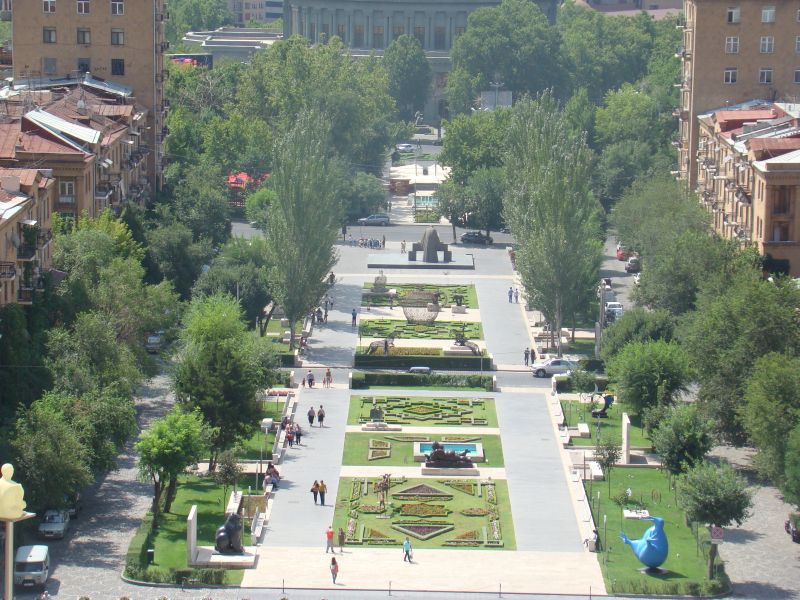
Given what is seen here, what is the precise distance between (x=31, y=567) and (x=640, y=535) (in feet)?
74.6

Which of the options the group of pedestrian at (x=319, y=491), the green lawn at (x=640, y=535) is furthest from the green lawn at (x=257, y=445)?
the green lawn at (x=640, y=535)

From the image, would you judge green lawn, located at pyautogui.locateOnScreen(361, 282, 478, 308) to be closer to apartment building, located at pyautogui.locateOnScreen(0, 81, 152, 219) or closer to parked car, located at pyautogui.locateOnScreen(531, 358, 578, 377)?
apartment building, located at pyautogui.locateOnScreen(0, 81, 152, 219)

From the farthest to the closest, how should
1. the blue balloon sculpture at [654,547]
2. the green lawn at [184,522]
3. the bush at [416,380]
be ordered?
1. the bush at [416,380]
2. the green lawn at [184,522]
3. the blue balloon sculpture at [654,547]

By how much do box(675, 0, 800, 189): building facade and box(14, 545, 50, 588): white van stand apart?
245ft

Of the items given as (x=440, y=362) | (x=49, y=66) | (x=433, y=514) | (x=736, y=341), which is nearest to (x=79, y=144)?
(x=440, y=362)

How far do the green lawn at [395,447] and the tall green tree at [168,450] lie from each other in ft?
36.0

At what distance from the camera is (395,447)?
274ft

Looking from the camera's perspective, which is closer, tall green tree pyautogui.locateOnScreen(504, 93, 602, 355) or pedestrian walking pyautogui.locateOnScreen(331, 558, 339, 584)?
pedestrian walking pyautogui.locateOnScreen(331, 558, 339, 584)

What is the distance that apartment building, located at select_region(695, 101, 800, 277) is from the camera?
100m

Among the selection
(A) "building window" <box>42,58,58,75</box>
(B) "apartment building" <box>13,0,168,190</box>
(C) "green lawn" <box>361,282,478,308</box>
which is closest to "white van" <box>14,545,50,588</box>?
(C) "green lawn" <box>361,282,478,308</box>

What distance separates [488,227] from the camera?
13812cm

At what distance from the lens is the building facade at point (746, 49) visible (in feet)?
414

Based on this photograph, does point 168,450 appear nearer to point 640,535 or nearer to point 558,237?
point 640,535

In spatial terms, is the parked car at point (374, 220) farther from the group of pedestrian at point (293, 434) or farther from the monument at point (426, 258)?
the group of pedestrian at point (293, 434)
